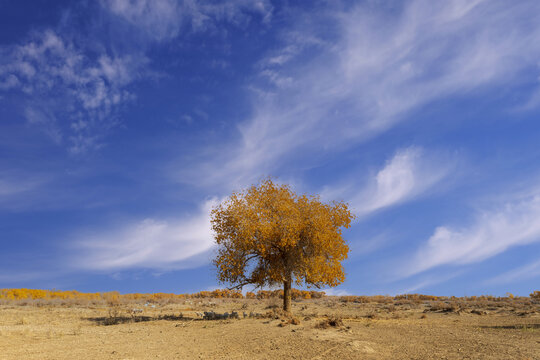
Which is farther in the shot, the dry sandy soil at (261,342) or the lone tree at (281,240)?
the lone tree at (281,240)

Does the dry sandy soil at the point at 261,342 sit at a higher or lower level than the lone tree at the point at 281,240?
lower

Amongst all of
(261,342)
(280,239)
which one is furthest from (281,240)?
(261,342)

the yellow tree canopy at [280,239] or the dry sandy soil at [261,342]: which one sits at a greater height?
the yellow tree canopy at [280,239]

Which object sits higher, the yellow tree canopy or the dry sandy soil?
the yellow tree canopy

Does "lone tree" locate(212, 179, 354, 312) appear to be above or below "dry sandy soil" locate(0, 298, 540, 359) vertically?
above

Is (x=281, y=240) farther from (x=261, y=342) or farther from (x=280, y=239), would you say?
(x=261, y=342)

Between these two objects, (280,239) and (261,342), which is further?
(280,239)

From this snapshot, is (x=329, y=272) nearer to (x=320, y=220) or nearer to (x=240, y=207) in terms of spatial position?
(x=320, y=220)

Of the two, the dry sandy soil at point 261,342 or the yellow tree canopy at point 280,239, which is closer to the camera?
the dry sandy soil at point 261,342

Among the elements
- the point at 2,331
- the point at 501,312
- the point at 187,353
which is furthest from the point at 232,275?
the point at 501,312

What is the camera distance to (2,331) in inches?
798

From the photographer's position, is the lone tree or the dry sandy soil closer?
the dry sandy soil

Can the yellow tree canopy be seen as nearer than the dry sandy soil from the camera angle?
No

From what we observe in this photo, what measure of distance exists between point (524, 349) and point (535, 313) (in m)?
17.6
